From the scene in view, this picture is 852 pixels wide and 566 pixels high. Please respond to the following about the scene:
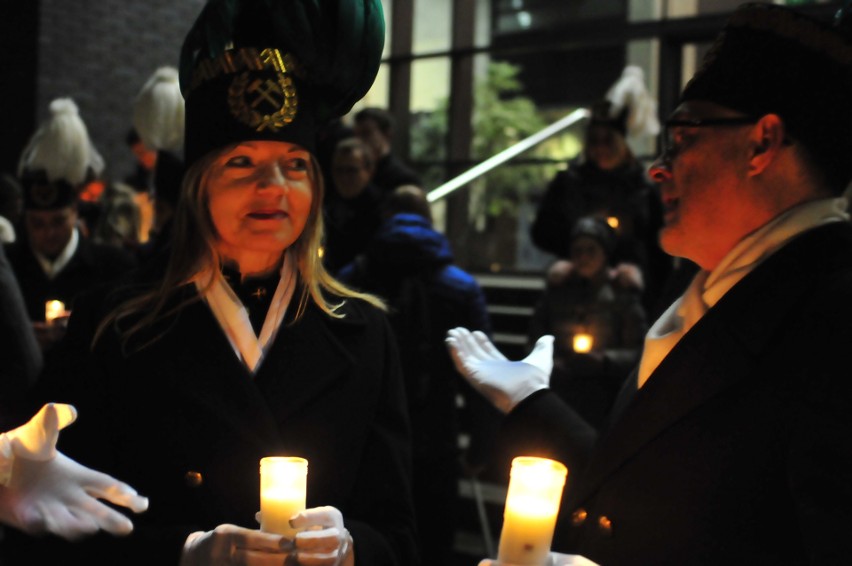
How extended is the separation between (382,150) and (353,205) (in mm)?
617

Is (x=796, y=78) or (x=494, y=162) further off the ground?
(x=796, y=78)

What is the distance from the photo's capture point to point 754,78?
2.00 metres

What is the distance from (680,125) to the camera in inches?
85.0

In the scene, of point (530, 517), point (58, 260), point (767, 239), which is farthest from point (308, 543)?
point (58, 260)

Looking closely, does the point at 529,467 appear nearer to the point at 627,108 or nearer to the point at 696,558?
the point at 696,558

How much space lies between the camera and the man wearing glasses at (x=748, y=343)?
68.4 inches

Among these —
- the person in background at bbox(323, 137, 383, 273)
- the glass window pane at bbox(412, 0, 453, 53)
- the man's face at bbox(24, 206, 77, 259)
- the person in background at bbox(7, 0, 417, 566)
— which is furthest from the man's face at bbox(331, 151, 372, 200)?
the glass window pane at bbox(412, 0, 453, 53)

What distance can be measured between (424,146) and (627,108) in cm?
506

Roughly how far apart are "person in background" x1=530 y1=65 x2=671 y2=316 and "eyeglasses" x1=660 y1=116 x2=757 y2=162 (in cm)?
376

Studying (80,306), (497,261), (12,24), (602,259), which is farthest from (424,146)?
(80,306)

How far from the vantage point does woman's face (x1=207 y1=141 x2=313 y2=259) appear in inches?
96.2

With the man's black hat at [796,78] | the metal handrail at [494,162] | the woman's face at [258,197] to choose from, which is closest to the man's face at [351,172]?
the metal handrail at [494,162]

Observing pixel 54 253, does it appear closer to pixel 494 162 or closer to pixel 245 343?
pixel 245 343

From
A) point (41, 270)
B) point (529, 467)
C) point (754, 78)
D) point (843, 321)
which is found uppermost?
point (754, 78)
